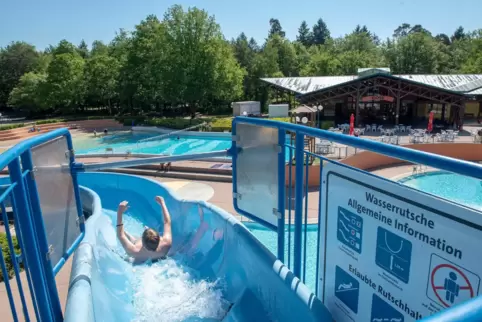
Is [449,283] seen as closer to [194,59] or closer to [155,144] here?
[155,144]

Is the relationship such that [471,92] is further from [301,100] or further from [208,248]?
[208,248]

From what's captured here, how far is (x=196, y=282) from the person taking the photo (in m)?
5.01

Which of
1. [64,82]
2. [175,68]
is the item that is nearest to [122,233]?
[175,68]

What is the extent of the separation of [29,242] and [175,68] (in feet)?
105

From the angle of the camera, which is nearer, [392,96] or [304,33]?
[392,96]

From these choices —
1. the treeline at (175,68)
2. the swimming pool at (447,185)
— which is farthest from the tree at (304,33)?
the swimming pool at (447,185)

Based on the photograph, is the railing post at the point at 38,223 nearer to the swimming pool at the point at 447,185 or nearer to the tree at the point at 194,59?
the swimming pool at the point at 447,185

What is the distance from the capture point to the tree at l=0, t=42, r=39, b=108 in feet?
168

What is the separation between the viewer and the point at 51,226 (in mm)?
2697

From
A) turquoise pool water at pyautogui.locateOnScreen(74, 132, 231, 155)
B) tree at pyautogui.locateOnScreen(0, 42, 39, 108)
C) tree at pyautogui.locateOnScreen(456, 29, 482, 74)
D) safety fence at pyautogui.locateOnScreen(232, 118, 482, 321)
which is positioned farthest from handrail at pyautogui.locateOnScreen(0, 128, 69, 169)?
tree at pyautogui.locateOnScreen(0, 42, 39, 108)

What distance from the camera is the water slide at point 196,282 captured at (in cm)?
309

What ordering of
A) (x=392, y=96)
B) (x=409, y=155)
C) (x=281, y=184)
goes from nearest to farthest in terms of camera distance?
(x=409, y=155), (x=281, y=184), (x=392, y=96)

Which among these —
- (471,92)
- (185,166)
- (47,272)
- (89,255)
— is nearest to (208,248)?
(89,255)

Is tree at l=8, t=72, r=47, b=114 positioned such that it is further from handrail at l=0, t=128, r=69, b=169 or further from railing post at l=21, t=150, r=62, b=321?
railing post at l=21, t=150, r=62, b=321
